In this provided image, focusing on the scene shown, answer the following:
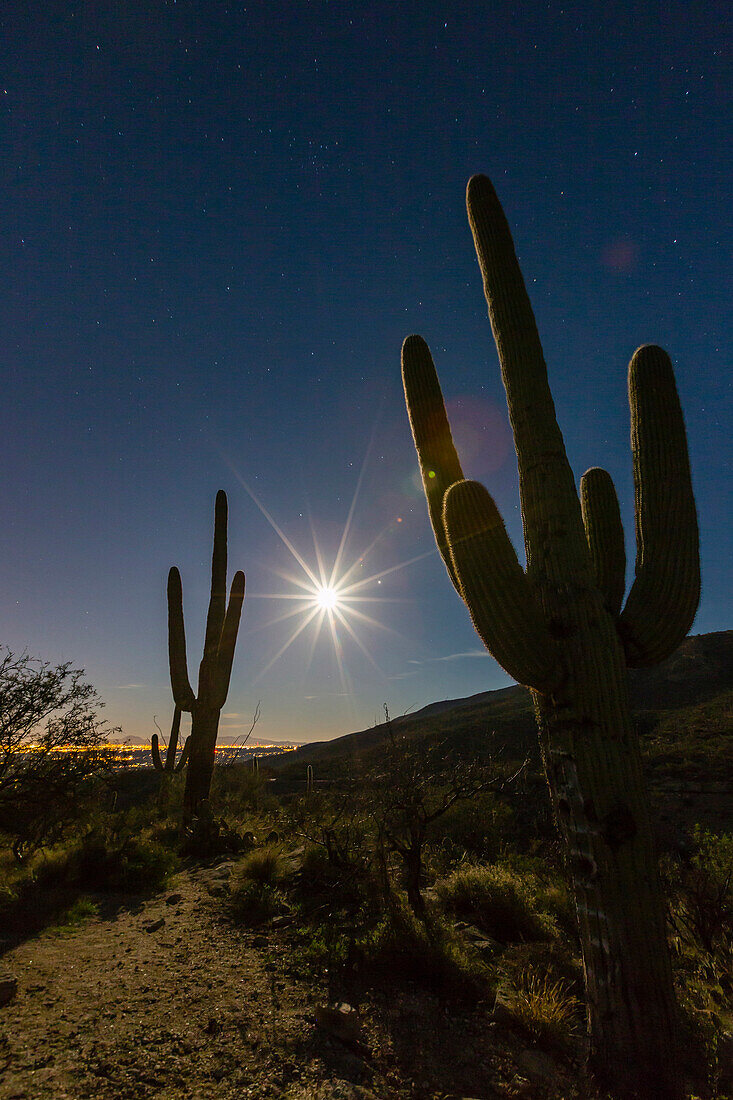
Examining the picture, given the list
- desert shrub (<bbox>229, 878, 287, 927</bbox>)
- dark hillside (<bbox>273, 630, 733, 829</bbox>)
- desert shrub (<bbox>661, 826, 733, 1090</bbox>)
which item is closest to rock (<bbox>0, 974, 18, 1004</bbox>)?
desert shrub (<bbox>229, 878, 287, 927</bbox>)

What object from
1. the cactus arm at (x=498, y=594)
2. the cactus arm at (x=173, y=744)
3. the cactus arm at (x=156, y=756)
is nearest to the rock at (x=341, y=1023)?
the cactus arm at (x=498, y=594)

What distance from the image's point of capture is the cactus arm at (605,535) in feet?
14.1

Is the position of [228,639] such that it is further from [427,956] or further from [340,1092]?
[340,1092]

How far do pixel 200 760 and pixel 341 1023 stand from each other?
322 inches

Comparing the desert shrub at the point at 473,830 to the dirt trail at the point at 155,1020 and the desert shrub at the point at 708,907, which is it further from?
the dirt trail at the point at 155,1020

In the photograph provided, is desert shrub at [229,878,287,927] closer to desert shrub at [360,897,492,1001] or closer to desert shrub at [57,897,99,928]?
desert shrub at [360,897,492,1001]

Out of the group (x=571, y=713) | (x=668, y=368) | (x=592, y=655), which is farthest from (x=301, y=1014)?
(x=668, y=368)

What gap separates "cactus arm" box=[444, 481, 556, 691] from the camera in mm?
3607

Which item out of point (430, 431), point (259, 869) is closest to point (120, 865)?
point (259, 869)

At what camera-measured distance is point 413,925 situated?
5363 mm

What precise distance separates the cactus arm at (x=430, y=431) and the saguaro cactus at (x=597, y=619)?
147mm

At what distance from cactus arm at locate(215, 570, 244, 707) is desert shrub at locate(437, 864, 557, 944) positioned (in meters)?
6.99

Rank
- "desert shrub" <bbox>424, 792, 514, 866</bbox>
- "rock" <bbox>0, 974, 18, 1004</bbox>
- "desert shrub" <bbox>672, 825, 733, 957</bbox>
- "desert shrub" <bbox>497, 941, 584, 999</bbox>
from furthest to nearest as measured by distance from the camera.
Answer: "desert shrub" <bbox>424, 792, 514, 866</bbox> → "desert shrub" <bbox>672, 825, 733, 957</bbox> → "desert shrub" <bbox>497, 941, 584, 999</bbox> → "rock" <bbox>0, 974, 18, 1004</bbox>

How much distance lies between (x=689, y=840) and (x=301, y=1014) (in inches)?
425
